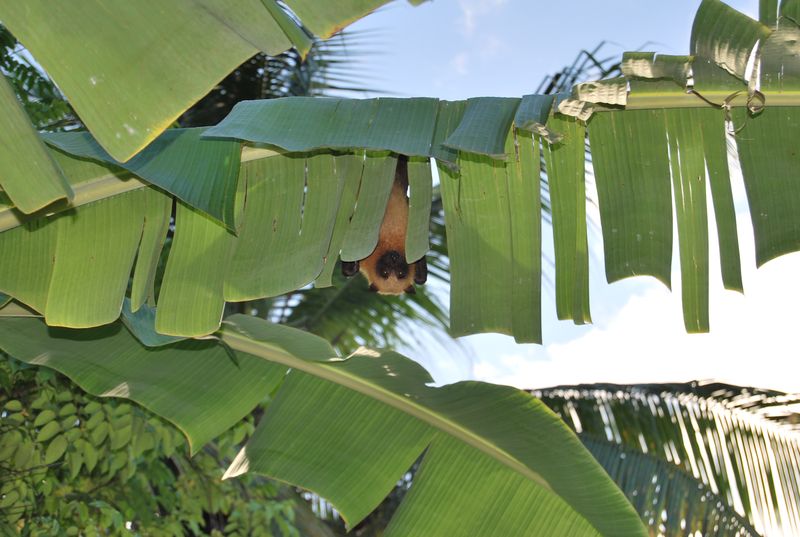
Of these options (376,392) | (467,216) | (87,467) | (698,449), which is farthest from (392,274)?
(698,449)

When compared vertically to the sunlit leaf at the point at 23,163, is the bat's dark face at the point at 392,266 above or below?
above

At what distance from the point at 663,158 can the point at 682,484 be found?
3330 millimetres

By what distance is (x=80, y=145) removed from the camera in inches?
71.9

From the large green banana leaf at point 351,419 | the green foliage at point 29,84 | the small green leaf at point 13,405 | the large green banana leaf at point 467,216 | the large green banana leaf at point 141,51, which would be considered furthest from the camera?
the green foliage at point 29,84

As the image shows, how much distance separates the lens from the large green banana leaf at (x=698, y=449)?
4.55 meters

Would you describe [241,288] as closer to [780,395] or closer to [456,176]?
[456,176]

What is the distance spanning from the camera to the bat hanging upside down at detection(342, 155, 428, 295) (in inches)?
80.0

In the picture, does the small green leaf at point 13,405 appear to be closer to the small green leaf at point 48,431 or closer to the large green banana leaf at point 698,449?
the small green leaf at point 48,431

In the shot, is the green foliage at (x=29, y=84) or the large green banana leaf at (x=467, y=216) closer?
the large green banana leaf at (x=467, y=216)

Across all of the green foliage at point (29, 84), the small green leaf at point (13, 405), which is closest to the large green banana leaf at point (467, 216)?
the small green leaf at point (13, 405)

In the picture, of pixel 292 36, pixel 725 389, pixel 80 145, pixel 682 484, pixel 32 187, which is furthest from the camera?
pixel 725 389

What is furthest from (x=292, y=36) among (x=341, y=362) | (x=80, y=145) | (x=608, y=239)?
(x=341, y=362)

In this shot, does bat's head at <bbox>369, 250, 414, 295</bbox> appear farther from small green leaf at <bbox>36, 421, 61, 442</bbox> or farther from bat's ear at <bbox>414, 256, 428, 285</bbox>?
small green leaf at <bbox>36, 421, 61, 442</bbox>

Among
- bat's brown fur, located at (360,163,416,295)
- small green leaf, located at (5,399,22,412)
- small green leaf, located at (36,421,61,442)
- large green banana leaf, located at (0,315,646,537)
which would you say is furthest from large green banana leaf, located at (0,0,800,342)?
small green leaf, located at (5,399,22,412)
